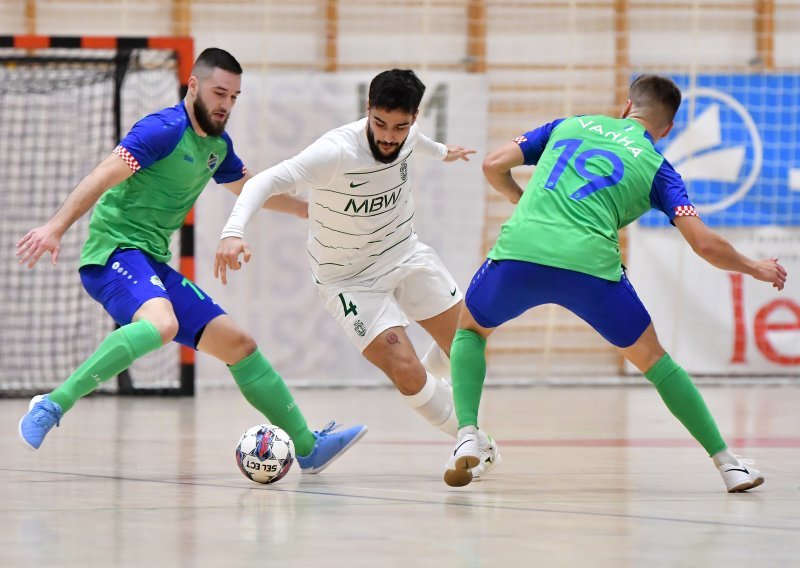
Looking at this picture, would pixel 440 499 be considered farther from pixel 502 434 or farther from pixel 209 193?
pixel 209 193

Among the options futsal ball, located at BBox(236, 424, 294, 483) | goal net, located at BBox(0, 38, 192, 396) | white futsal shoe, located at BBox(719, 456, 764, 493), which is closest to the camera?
white futsal shoe, located at BBox(719, 456, 764, 493)

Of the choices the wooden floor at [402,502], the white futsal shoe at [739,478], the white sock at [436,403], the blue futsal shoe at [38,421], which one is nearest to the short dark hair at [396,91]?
the white sock at [436,403]

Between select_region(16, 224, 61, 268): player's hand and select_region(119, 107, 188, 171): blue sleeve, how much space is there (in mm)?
447

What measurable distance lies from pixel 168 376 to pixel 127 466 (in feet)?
14.8

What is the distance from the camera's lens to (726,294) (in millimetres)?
10469

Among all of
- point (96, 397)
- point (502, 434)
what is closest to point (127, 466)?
point (502, 434)

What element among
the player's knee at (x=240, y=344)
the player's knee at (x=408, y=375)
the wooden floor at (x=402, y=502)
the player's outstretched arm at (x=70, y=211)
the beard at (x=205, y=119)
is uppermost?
the beard at (x=205, y=119)

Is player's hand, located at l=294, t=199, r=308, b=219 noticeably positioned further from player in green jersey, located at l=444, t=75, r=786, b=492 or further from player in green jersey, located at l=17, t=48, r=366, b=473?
player in green jersey, located at l=444, t=75, r=786, b=492

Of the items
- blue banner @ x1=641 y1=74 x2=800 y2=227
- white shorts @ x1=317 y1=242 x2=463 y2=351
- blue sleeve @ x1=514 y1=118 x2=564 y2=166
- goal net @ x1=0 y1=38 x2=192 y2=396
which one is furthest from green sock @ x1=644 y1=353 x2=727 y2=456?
blue banner @ x1=641 y1=74 x2=800 y2=227

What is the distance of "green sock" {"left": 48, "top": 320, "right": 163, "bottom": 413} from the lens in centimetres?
463

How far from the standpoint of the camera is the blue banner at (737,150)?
1051 cm

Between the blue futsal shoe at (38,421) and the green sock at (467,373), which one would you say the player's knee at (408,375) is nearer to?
the green sock at (467,373)

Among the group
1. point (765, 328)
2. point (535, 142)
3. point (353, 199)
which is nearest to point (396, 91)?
point (535, 142)

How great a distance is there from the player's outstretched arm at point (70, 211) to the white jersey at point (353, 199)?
2.02 feet
